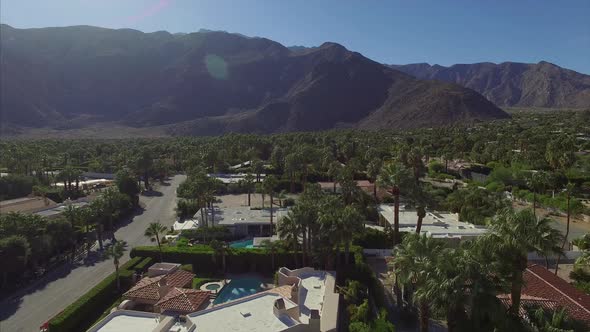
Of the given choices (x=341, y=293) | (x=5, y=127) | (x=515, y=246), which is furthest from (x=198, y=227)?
(x=5, y=127)

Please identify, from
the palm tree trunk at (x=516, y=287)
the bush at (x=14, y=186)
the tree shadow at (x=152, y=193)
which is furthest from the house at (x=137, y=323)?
the bush at (x=14, y=186)

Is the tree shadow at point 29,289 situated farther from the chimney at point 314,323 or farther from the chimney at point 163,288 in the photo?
the chimney at point 314,323

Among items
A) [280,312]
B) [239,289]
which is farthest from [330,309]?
[239,289]

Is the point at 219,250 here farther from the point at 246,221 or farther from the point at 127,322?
the point at 127,322

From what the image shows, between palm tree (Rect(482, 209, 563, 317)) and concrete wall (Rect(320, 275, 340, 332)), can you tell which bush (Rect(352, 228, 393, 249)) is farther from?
palm tree (Rect(482, 209, 563, 317))

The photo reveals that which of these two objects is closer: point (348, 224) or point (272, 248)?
point (348, 224)

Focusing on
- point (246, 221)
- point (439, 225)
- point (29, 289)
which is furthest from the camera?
point (246, 221)
